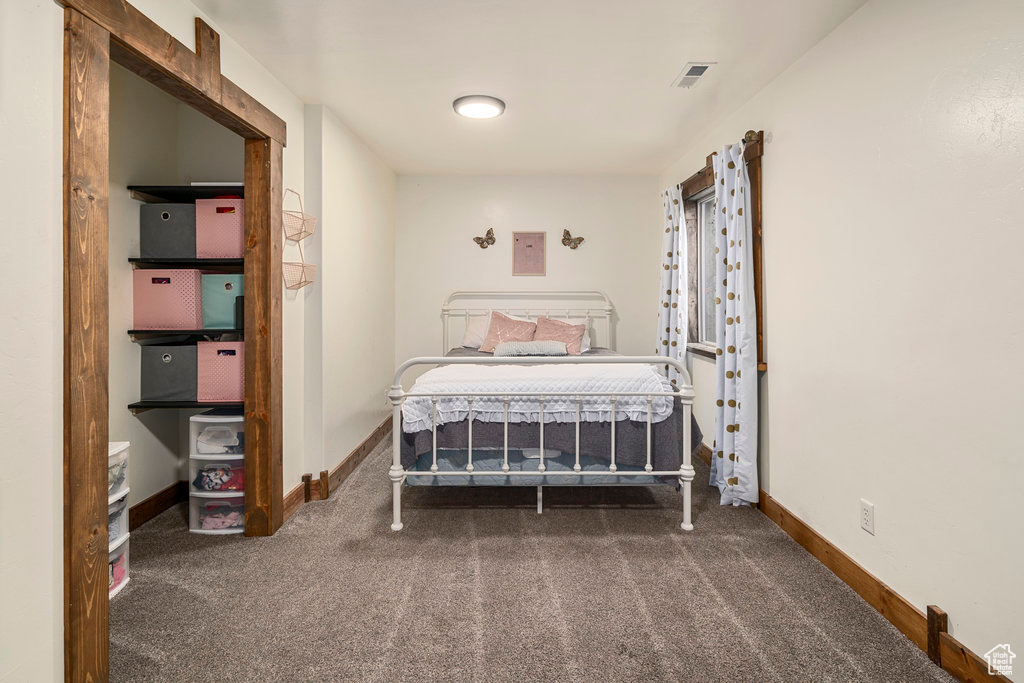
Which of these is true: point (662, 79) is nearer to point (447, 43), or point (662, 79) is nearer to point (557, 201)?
point (447, 43)

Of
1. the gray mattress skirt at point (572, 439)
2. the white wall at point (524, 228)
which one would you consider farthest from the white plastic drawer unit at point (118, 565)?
the white wall at point (524, 228)

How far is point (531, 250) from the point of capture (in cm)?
489

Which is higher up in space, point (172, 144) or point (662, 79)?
point (662, 79)

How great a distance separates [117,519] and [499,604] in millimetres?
1578

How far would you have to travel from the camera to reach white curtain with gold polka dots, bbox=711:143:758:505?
9.31 feet

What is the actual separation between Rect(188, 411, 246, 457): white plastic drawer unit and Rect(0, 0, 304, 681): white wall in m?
1.22

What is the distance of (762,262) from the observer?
2.87m

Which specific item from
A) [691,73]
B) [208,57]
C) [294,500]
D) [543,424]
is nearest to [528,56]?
[691,73]

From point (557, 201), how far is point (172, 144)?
3.01 metres

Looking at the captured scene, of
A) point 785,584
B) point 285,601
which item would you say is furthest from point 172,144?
point 785,584

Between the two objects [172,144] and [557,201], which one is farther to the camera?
[557,201]

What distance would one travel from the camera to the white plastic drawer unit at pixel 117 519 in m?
2.10

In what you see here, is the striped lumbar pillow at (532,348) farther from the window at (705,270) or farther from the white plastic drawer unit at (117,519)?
the white plastic drawer unit at (117,519)

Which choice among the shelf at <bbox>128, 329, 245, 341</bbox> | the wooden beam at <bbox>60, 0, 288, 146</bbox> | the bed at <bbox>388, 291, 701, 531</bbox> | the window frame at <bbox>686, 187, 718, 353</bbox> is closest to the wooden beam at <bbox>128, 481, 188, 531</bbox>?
the shelf at <bbox>128, 329, 245, 341</bbox>
